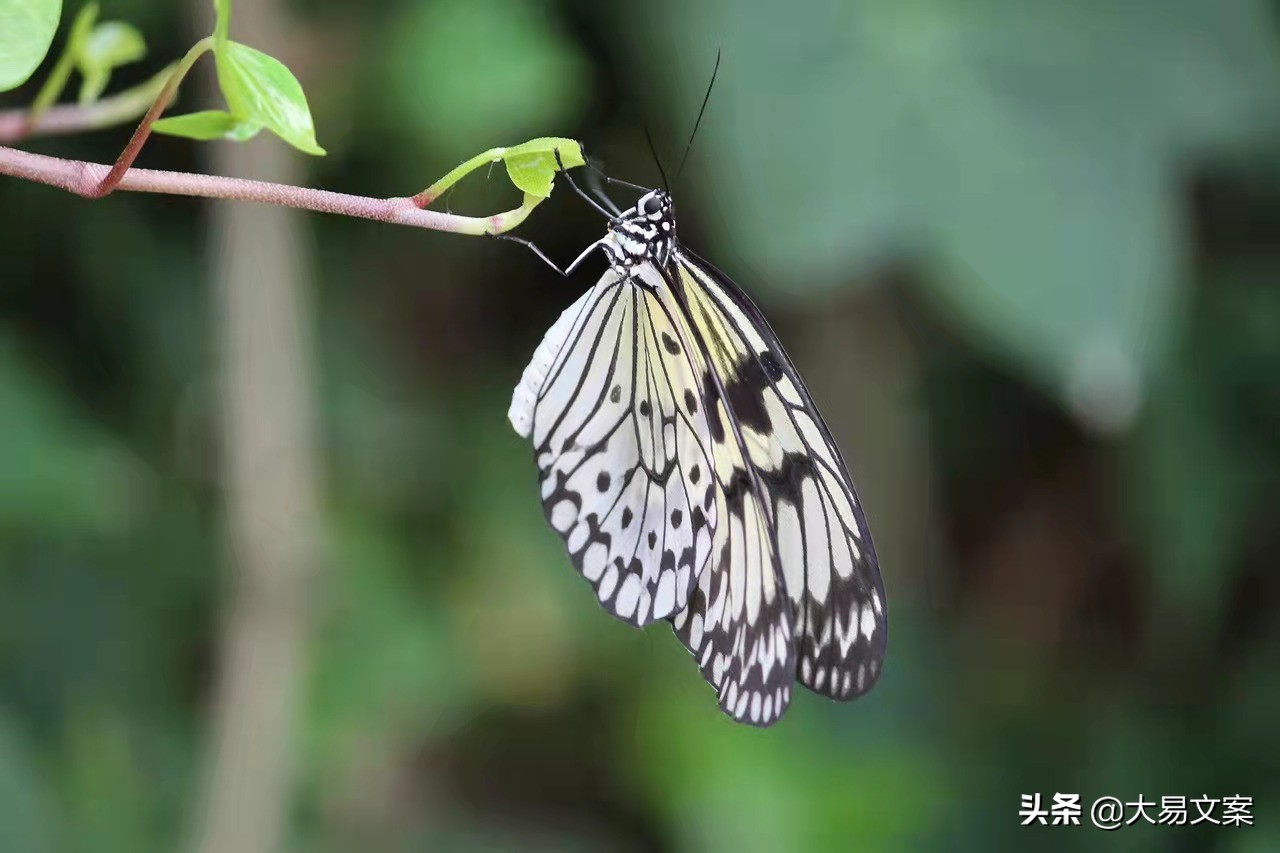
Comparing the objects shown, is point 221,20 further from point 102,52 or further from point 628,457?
point 628,457

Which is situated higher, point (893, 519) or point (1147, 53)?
point (1147, 53)

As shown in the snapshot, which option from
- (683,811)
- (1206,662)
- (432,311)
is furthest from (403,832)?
(1206,662)

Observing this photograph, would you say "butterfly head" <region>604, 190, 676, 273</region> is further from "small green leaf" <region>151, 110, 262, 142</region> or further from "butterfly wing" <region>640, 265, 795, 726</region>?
"small green leaf" <region>151, 110, 262, 142</region>

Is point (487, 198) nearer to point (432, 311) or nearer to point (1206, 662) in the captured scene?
point (432, 311)

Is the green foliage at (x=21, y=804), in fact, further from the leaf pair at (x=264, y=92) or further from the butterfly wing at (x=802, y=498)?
the leaf pair at (x=264, y=92)

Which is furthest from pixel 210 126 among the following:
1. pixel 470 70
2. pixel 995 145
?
pixel 995 145
